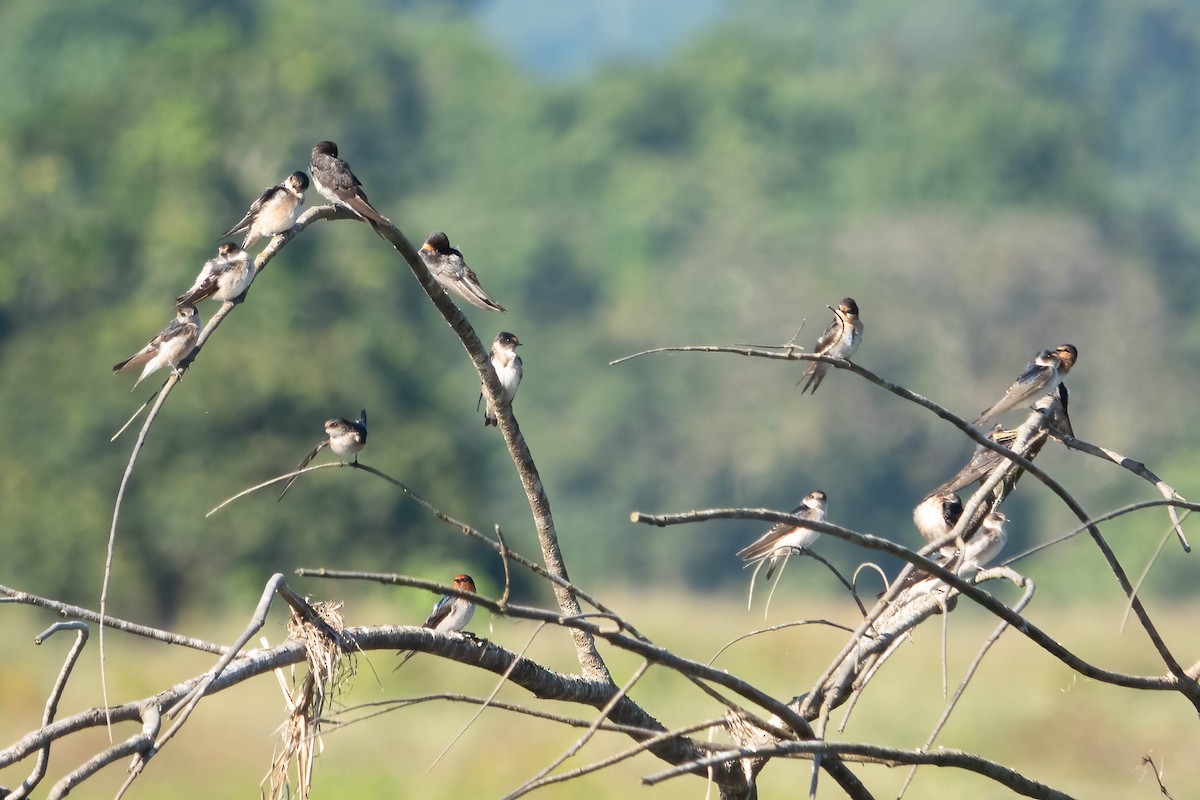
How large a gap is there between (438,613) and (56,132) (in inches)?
1772

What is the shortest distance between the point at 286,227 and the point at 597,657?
232 cm

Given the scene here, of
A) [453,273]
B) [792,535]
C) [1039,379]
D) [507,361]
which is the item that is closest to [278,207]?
[453,273]

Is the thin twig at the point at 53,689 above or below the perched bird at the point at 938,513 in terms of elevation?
below

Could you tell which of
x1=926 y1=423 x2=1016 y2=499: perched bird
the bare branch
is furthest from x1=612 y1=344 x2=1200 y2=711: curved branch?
x1=926 y1=423 x2=1016 y2=499: perched bird

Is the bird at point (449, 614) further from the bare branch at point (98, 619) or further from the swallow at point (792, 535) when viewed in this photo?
the bare branch at point (98, 619)

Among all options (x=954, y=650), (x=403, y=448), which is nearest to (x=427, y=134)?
(x=403, y=448)

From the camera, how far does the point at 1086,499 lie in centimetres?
4334

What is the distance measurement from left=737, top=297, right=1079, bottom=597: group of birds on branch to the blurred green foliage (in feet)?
12.8

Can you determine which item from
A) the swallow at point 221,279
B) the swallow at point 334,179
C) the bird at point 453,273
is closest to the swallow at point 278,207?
the swallow at point 334,179

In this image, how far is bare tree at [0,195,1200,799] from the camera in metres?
3.38

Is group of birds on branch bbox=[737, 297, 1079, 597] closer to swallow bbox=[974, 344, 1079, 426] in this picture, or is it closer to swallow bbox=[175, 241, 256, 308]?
swallow bbox=[974, 344, 1079, 426]

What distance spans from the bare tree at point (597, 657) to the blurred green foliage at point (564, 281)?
265 inches

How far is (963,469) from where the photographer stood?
599 centimetres

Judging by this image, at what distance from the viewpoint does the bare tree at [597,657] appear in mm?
3375
